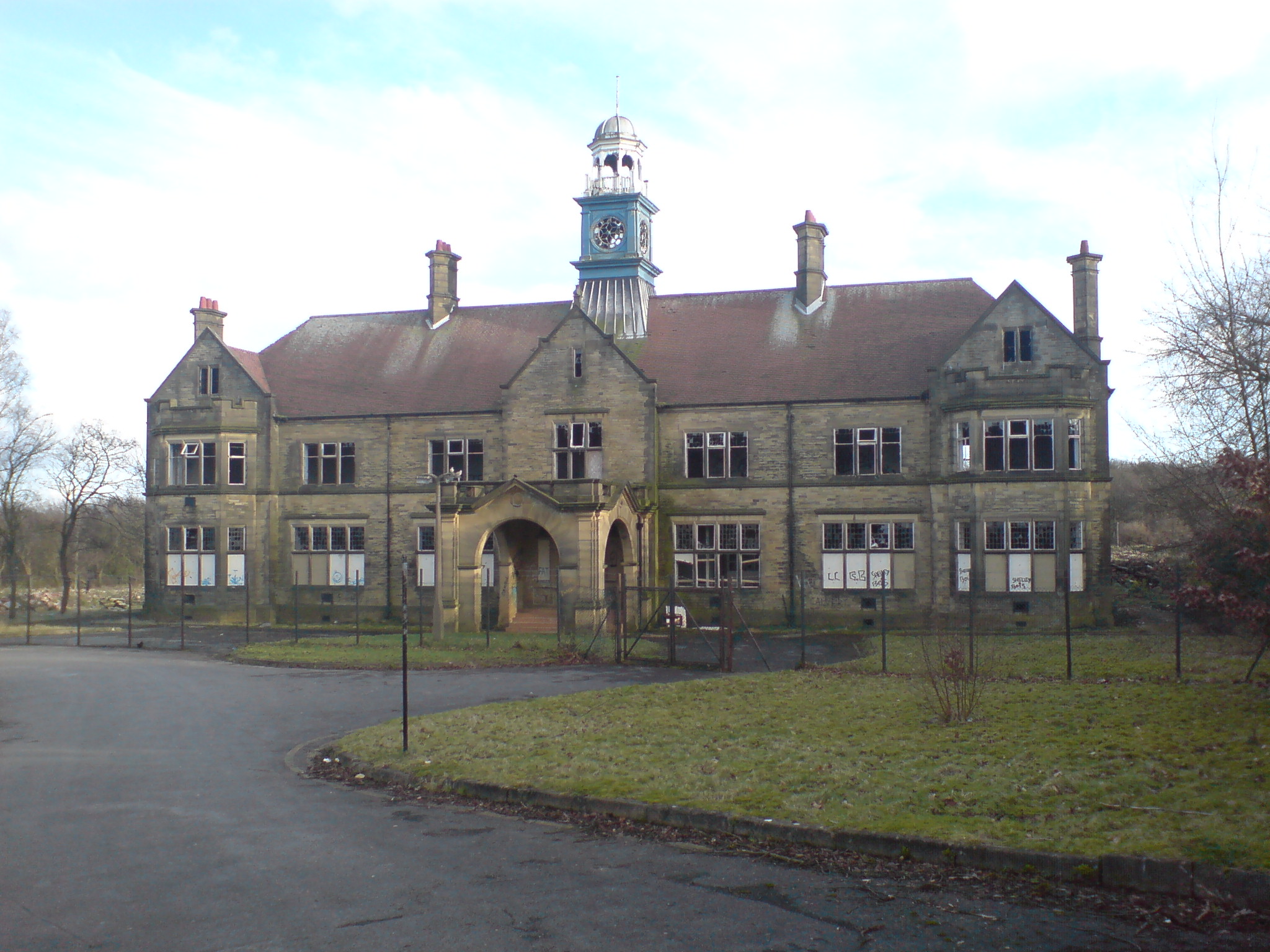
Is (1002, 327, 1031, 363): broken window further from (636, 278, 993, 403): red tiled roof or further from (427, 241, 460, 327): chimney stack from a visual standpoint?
(427, 241, 460, 327): chimney stack

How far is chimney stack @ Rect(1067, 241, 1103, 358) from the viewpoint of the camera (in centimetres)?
3397

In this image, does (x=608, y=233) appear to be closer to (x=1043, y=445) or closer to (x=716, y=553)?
(x=716, y=553)

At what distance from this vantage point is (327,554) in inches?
1547

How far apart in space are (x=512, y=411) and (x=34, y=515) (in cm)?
5140

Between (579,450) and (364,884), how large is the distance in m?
27.9

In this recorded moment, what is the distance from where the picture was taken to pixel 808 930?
7.70 metres

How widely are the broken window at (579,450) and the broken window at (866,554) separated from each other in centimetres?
834

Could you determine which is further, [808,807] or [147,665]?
[147,665]

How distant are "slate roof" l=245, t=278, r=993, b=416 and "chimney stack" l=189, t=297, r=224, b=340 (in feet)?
4.58

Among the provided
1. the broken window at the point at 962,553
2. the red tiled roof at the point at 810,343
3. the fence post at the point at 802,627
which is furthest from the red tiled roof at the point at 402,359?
the broken window at the point at 962,553

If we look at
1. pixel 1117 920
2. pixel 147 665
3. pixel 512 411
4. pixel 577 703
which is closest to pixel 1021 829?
pixel 1117 920

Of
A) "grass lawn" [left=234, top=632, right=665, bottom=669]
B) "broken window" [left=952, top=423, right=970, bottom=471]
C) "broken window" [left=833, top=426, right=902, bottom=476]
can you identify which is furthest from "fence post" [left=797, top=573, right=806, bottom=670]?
"broken window" [left=952, top=423, right=970, bottom=471]

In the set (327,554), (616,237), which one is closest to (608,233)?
(616,237)

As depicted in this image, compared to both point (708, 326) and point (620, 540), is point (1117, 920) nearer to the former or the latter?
point (620, 540)
